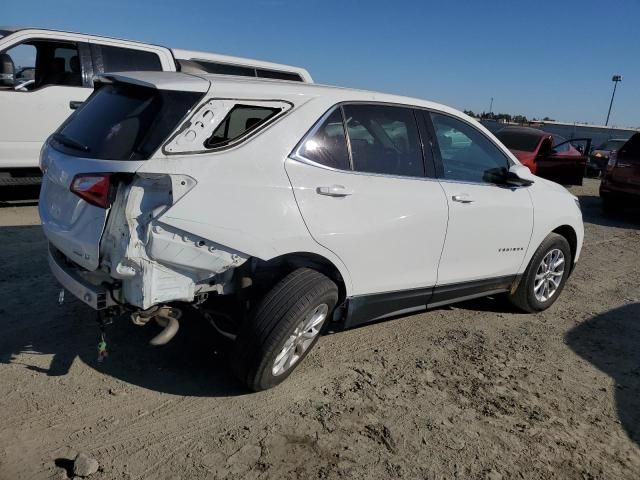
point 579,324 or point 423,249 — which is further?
point 579,324

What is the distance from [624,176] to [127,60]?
28.3ft

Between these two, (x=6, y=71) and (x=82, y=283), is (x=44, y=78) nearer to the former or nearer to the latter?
(x=6, y=71)

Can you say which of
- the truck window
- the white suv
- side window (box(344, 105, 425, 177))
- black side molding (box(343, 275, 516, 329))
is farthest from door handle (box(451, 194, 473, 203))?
the truck window

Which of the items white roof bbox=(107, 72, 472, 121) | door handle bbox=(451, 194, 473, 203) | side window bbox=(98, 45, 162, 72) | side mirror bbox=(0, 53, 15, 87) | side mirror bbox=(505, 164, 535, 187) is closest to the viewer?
white roof bbox=(107, 72, 472, 121)

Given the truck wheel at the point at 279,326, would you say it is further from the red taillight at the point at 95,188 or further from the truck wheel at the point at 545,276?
the truck wheel at the point at 545,276

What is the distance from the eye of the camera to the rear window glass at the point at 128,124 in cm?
274

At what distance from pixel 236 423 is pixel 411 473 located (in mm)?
968

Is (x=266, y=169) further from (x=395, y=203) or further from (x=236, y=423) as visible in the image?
(x=236, y=423)

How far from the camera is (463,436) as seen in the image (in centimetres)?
299

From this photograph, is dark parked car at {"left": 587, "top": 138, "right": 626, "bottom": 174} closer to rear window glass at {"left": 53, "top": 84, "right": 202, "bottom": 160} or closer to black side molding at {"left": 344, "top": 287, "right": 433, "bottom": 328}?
black side molding at {"left": 344, "top": 287, "right": 433, "bottom": 328}

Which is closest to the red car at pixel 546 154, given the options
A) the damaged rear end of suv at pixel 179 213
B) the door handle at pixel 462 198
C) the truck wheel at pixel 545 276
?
the truck wheel at pixel 545 276

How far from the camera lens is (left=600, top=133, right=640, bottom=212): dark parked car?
379 inches

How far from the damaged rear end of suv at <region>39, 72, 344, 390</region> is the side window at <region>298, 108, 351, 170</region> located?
0.19m

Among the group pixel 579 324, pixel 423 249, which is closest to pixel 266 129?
pixel 423 249
